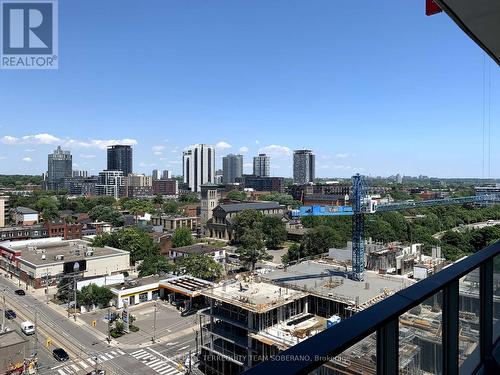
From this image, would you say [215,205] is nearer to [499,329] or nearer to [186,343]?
[186,343]

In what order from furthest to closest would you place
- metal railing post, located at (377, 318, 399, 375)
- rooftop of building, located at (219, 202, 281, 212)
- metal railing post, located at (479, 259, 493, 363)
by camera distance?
rooftop of building, located at (219, 202, 281, 212), metal railing post, located at (479, 259, 493, 363), metal railing post, located at (377, 318, 399, 375)

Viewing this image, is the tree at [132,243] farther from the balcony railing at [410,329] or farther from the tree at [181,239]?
the balcony railing at [410,329]

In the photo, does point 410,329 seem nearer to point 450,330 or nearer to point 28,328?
point 450,330

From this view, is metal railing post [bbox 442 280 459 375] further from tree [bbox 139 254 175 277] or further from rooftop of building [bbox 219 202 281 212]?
rooftop of building [bbox 219 202 281 212]

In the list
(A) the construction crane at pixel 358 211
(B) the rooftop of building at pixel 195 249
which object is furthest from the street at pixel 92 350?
(B) the rooftop of building at pixel 195 249

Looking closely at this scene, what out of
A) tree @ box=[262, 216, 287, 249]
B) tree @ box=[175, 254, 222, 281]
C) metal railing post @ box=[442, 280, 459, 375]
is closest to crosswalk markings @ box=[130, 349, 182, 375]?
tree @ box=[175, 254, 222, 281]

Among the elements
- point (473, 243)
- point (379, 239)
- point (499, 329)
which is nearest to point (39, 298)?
point (499, 329)

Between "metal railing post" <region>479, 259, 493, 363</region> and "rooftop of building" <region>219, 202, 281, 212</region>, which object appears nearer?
"metal railing post" <region>479, 259, 493, 363</region>
